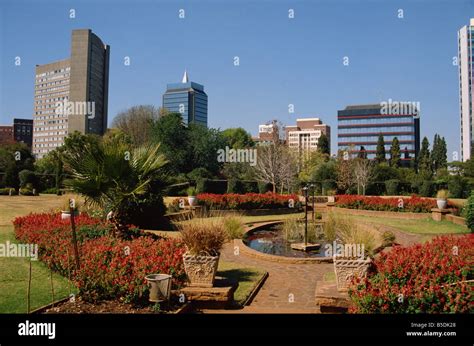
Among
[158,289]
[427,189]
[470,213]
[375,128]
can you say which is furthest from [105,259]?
[375,128]

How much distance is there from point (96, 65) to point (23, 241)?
84986 millimetres

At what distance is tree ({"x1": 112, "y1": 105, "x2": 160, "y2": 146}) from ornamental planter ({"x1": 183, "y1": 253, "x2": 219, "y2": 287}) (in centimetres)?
4082

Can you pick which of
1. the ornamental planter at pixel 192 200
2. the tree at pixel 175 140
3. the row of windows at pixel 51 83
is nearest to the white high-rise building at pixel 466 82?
the tree at pixel 175 140

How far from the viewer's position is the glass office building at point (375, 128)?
352ft

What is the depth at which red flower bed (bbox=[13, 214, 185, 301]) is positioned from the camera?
208 inches

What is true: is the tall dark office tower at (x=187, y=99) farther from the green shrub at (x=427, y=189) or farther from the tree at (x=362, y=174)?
the green shrub at (x=427, y=189)

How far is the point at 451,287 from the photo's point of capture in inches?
183

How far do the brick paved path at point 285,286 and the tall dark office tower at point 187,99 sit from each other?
11891cm

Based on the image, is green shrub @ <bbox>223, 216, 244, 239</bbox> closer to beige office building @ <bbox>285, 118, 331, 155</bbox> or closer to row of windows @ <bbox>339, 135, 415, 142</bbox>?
row of windows @ <bbox>339, 135, 415, 142</bbox>

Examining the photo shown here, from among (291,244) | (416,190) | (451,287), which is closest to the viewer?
(451,287)

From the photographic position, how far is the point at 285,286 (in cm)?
731

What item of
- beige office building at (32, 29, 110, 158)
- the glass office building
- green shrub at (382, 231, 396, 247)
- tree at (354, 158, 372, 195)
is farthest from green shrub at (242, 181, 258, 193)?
the glass office building
